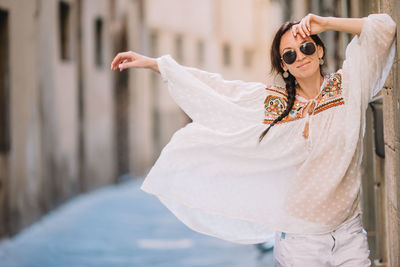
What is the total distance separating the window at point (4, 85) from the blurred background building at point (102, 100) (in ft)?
0.05

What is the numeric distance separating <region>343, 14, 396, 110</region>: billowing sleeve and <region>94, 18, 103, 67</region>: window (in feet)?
46.2

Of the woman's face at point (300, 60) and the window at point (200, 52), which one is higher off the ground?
the woman's face at point (300, 60)

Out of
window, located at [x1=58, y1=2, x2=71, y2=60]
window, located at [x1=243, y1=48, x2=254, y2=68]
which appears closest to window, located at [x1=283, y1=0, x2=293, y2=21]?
window, located at [x1=58, y1=2, x2=71, y2=60]

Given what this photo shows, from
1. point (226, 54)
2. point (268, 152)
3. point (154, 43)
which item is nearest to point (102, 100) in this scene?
point (154, 43)

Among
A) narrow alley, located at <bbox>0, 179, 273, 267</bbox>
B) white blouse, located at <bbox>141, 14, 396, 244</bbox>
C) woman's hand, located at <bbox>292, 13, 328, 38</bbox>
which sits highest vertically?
woman's hand, located at <bbox>292, 13, 328, 38</bbox>

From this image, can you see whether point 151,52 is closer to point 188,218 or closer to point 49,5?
point 49,5

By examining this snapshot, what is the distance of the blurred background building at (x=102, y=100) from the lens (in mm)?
5289

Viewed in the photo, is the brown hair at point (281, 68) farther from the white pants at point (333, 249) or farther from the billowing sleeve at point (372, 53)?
the white pants at point (333, 249)

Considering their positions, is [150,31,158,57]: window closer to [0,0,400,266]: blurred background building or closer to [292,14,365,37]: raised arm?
[0,0,400,266]: blurred background building

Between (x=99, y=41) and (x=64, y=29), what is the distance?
8.98 feet

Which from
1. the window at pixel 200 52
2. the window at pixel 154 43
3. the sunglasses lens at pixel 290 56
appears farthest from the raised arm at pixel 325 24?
the window at pixel 200 52

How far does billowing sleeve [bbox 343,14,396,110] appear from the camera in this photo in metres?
2.70

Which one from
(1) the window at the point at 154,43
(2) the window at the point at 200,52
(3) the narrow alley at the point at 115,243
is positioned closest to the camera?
(3) the narrow alley at the point at 115,243

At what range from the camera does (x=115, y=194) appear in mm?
15617
